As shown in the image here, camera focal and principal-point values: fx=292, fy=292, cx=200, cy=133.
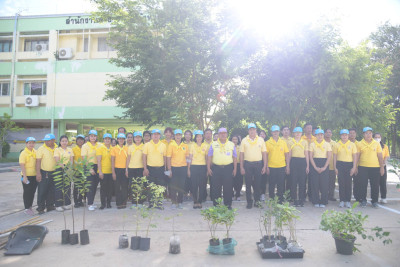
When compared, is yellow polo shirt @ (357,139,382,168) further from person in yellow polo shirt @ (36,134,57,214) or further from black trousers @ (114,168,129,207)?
person in yellow polo shirt @ (36,134,57,214)

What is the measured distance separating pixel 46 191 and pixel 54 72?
822 inches

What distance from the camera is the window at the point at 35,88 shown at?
25031mm

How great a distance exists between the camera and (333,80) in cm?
815

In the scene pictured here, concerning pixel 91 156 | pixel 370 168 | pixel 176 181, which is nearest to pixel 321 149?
pixel 370 168

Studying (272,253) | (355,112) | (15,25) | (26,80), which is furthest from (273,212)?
(15,25)

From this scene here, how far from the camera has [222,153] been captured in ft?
20.9

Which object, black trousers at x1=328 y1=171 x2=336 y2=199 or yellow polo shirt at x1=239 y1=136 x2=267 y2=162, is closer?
yellow polo shirt at x1=239 y1=136 x2=267 y2=162

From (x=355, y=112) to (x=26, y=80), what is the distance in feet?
85.5

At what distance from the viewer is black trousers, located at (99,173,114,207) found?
267 inches

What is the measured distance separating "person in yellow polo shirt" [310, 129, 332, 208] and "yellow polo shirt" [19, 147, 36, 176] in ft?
20.7

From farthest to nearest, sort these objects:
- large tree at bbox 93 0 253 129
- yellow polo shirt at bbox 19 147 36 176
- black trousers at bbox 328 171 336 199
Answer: large tree at bbox 93 0 253 129 → black trousers at bbox 328 171 336 199 → yellow polo shirt at bbox 19 147 36 176

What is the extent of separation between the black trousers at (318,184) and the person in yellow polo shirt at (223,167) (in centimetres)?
206

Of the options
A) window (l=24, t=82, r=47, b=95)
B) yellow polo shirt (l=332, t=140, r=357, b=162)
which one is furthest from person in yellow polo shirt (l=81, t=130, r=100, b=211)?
window (l=24, t=82, r=47, b=95)

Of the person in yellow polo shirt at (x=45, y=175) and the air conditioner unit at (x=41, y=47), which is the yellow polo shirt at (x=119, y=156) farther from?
the air conditioner unit at (x=41, y=47)
